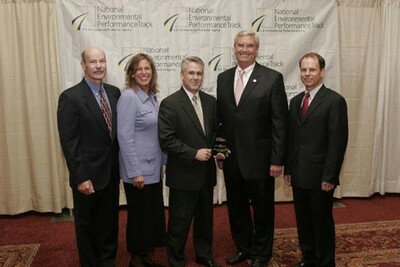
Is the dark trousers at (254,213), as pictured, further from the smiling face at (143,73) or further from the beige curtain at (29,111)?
the beige curtain at (29,111)

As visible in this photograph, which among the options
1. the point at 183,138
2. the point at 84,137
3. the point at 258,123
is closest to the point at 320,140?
the point at 258,123

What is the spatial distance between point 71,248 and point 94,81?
1649mm

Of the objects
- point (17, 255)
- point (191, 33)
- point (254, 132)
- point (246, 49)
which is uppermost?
point (191, 33)

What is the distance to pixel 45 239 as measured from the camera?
12.0 feet

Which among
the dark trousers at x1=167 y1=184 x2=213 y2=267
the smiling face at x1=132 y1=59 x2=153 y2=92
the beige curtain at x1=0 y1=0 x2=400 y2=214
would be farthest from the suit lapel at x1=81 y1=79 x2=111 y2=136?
the beige curtain at x1=0 y1=0 x2=400 y2=214

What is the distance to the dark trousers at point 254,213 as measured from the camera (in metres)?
2.92

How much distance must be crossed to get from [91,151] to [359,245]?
95.9 inches

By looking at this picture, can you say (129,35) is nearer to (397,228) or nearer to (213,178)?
(213,178)

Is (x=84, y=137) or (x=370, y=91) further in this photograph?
(x=370, y=91)

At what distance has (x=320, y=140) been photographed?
8.70 feet

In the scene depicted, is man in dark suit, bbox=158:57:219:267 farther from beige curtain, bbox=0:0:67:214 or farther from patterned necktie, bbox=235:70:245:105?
beige curtain, bbox=0:0:67:214

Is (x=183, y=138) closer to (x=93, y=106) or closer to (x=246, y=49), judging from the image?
(x=93, y=106)

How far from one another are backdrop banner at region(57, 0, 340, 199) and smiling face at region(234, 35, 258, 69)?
1.41 m

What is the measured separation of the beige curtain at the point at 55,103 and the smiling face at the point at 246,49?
6.16 feet
